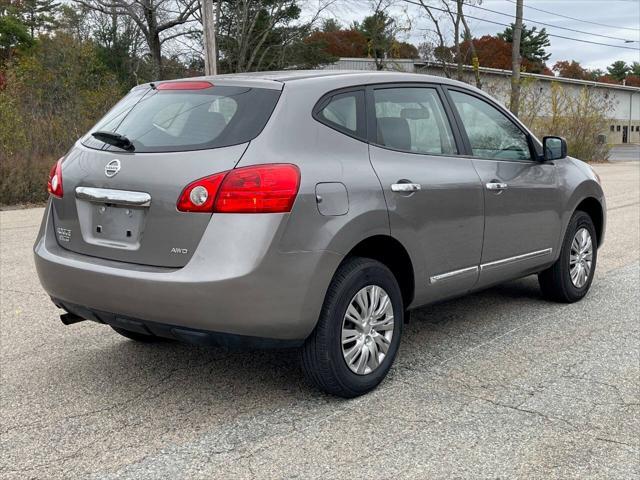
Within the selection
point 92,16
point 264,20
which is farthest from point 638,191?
point 92,16

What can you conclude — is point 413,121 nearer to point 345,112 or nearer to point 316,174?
point 345,112

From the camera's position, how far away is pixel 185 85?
12.9ft

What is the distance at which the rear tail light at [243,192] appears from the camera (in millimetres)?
3293

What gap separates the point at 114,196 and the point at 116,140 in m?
0.37

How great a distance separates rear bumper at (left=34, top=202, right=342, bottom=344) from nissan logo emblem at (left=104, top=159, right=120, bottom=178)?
0.45 meters

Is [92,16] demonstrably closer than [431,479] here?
No

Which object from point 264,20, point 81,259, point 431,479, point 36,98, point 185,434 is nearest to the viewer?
point 431,479

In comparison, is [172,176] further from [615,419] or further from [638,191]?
[638,191]

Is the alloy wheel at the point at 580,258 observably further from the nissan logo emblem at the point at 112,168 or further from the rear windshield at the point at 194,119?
the nissan logo emblem at the point at 112,168

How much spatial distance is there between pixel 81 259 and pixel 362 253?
1.42m

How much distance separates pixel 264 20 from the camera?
39.8 m

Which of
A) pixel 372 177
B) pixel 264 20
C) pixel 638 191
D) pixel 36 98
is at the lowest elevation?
pixel 638 191

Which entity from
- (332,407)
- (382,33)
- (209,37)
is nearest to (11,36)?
(382,33)

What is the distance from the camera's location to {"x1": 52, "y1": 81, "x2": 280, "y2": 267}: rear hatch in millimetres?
3389
